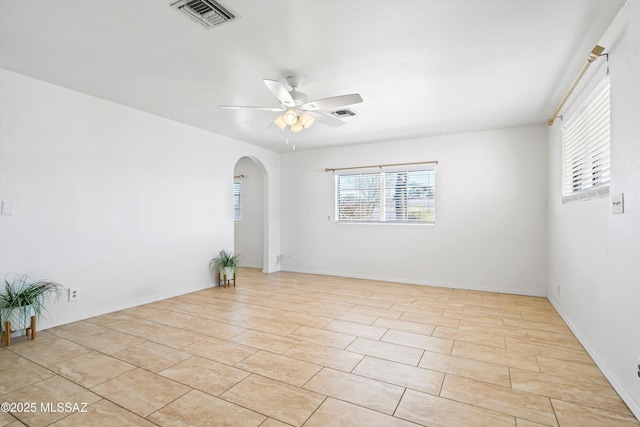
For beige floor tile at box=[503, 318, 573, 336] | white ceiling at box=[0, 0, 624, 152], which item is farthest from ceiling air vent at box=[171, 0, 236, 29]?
beige floor tile at box=[503, 318, 573, 336]

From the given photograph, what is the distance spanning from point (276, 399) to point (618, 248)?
7.74 ft

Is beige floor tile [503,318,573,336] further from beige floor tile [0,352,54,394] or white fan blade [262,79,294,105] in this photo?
beige floor tile [0,352,54,394]

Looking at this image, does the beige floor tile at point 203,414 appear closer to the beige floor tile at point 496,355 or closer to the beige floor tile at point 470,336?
the beige floor tile at point 496,355

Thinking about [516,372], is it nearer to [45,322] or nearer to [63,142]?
[45,322]

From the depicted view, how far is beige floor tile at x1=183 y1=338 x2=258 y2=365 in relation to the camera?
98.9 inches

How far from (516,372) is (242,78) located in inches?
130

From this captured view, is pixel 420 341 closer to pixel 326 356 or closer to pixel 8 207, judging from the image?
pixel 326 356

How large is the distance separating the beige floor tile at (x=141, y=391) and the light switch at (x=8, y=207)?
1980 millimetres

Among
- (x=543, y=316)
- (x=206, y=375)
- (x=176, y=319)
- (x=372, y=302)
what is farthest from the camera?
(x=372, y=302)

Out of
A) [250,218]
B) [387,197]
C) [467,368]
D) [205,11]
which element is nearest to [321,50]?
[205,11]

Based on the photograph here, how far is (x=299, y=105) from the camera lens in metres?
2.99

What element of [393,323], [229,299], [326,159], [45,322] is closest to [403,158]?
[326,159]

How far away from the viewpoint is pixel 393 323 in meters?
3.33

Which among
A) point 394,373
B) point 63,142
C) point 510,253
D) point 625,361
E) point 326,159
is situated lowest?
point 394,373
